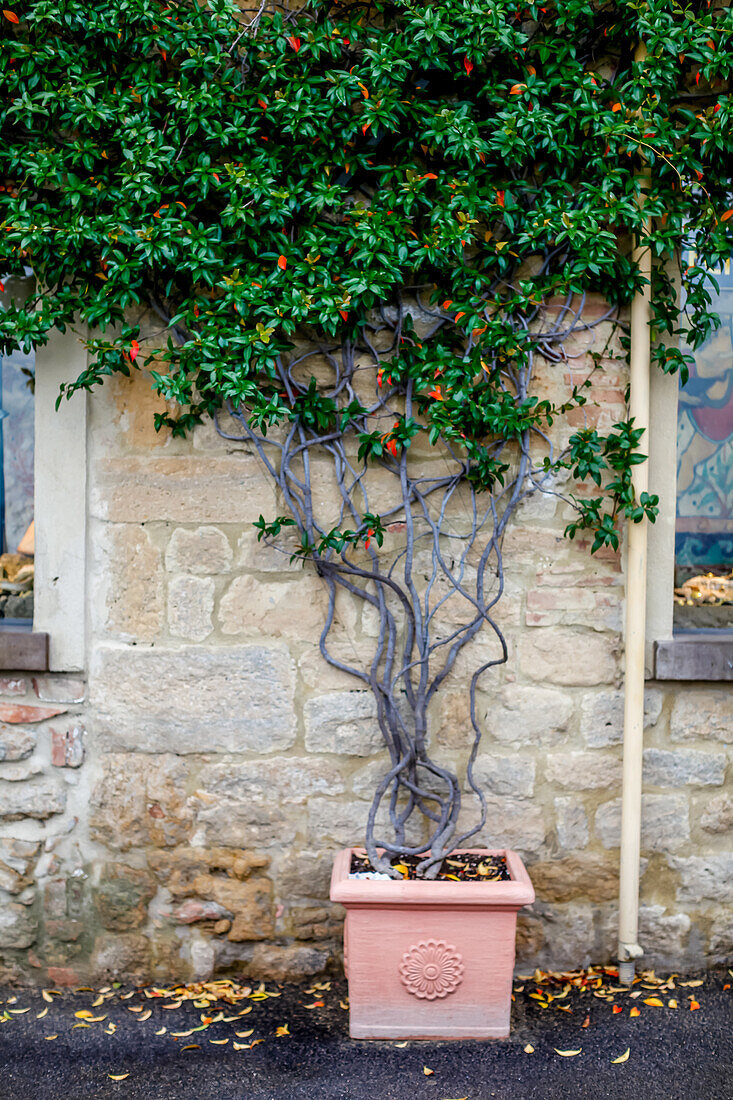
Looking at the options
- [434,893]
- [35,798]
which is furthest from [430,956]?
[35,798]

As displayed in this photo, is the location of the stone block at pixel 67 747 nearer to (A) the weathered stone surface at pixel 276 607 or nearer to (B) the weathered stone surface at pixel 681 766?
(A) the weathered stone surface at pixel 276 607

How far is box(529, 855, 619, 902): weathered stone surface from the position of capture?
274 centimetres

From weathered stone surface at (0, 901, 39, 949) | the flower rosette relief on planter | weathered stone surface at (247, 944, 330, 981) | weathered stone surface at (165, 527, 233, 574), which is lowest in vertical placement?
weathered stone surface at (247, 944, 330, 981)

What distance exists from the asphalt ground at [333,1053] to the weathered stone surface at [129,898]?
22 centimetres

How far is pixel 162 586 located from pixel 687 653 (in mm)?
1742

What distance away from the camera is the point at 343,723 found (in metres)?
2.71

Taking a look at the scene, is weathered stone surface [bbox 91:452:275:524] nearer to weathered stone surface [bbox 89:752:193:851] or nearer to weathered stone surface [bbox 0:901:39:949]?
weathered stone surface [bbox 89:752:193:851]

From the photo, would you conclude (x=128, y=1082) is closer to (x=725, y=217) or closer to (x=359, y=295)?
(x=359, y=295)

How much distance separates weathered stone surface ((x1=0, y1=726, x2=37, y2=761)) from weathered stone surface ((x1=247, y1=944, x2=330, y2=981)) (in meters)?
1.03

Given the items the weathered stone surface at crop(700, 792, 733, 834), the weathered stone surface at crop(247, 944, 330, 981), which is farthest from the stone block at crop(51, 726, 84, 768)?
the weathered stone surface at crop(700, 792, 733, 834)

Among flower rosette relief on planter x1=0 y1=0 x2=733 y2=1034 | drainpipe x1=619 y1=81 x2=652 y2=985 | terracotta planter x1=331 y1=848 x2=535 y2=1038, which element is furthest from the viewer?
drainpipe x1=619 y1=81 x2=652 y2=985

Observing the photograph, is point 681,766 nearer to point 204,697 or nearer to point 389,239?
point 204,697

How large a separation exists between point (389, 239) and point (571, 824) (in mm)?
1963

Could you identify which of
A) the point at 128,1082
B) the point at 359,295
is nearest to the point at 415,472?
the point at 359,295
